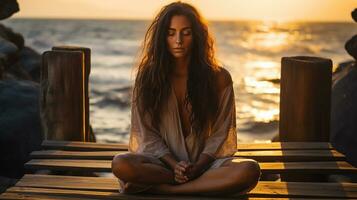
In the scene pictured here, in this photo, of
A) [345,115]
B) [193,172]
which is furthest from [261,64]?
[193,172]

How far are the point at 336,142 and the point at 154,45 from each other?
368 cm

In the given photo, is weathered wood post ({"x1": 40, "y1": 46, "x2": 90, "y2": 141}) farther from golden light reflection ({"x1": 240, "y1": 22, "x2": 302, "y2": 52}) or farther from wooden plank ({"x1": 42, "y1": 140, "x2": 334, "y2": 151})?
golden light reflection ({"x1": 240, "y1": 22, "x2": 302, "y2": 52})

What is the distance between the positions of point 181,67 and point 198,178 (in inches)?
34.8

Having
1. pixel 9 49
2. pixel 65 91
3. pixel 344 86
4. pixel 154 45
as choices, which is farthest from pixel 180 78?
pixel 9 49

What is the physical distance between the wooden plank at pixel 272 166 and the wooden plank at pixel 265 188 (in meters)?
0.28

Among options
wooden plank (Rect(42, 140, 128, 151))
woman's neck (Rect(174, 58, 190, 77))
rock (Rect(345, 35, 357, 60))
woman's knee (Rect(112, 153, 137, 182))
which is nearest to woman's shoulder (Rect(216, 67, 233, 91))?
woman's neck (Rect(174, 58, 190, 77))

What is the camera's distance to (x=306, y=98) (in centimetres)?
555

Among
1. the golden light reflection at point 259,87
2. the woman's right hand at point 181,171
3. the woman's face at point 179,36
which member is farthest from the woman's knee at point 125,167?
the golden light reflection at point 259,87

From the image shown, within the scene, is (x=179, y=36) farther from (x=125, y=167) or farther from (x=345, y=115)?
(x=345, y=115)

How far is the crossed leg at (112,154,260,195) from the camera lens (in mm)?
4031

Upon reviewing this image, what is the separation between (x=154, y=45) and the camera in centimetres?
427

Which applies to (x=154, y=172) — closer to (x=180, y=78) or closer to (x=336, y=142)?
(x=180, y=78)

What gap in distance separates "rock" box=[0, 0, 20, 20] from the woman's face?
4967 millimetres

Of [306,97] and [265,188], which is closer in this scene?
[265,188]
